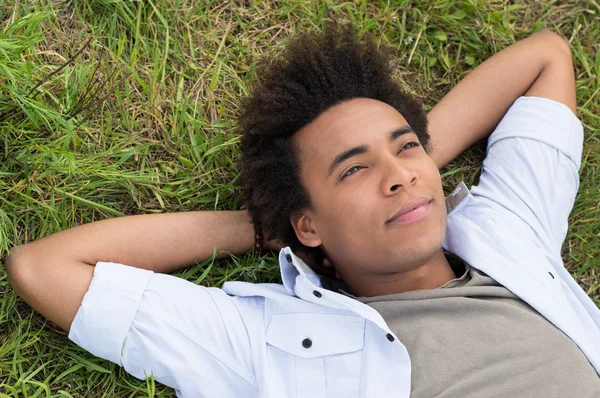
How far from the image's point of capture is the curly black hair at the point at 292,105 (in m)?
2.97

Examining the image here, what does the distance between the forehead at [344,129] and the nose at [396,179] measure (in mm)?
161

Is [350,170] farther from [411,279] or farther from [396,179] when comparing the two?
[411,279]

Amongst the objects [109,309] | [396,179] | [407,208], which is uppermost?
[396,179]

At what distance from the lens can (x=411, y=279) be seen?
299 cm

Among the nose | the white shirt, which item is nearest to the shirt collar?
the white shirt

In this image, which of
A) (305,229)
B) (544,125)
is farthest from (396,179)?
(544,125)

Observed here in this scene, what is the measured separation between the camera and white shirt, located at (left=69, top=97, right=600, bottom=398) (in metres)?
2.77

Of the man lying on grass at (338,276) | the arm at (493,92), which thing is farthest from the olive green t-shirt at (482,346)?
the arm at (493,92)

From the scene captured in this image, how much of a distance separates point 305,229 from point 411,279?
53 cm

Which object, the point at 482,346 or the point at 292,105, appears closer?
the point at 482,346

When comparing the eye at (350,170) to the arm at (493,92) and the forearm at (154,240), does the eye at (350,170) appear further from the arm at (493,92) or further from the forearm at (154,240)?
the arm at (493,92)

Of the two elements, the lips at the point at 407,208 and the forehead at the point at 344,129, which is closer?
the lips at the point at 407,208

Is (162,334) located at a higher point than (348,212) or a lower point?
lower

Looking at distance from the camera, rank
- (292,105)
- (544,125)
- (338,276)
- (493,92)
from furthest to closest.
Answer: (493,92) → (544,125) → (338,276) → (292,105)
